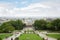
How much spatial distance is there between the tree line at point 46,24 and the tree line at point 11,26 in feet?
1.66

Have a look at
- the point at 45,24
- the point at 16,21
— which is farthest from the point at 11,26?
the point at 45,24

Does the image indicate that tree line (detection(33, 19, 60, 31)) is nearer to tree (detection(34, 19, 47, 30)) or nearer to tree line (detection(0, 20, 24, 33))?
tree (detection(34, 19, 47, 30))

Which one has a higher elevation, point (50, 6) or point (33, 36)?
point (50, 6)

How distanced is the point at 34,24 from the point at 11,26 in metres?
0.84

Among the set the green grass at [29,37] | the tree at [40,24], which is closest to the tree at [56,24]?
the tree at [40,24]

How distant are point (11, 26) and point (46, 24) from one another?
1.20 metres

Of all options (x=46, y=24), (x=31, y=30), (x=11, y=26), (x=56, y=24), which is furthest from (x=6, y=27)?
(x=56, y=24)

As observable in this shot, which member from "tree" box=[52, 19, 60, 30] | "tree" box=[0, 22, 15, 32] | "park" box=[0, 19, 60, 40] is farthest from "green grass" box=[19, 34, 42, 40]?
"tree" box=[52, 19, 60, 30]

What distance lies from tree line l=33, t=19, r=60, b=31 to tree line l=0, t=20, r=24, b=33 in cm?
51

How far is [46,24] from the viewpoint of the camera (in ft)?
44.0

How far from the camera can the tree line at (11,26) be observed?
42.9ft

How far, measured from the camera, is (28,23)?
13203 millimetres

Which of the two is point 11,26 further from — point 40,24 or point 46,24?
point 46,24

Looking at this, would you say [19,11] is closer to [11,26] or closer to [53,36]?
[11,26]
